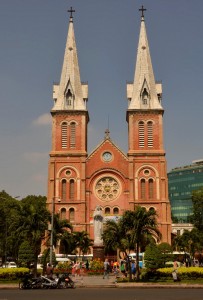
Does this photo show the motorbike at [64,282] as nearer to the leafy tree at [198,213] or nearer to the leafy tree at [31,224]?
the leafy tree at [31,224]

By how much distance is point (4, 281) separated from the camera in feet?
96.8

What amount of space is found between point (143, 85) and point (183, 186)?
79977mm

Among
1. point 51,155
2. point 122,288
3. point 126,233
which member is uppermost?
point 51,155

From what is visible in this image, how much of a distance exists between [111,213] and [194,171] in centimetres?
8133

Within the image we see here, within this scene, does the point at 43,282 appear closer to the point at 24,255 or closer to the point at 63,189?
the point at 24,255

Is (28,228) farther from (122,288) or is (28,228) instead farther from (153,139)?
(153,139)

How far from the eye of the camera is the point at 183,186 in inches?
5645

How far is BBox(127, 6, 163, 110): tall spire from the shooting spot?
6838 centimetres

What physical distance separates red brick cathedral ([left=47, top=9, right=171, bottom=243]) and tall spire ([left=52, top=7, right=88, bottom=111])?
155 mm

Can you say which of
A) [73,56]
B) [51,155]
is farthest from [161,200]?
[73,56]

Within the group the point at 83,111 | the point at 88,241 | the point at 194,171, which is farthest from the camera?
the point at 194,171

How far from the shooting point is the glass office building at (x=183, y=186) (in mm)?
138625

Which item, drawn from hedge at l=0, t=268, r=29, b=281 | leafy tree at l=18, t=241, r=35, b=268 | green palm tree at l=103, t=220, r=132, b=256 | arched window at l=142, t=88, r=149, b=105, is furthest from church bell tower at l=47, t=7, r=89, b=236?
hedge at l=0, t=268, r=29, b=281

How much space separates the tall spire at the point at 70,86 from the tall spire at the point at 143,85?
25.0 ft
